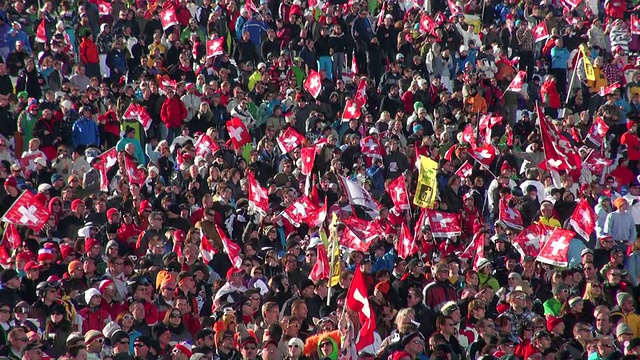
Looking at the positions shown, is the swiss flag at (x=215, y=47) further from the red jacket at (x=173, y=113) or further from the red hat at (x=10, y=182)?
the red hat at (x=10, y=182)

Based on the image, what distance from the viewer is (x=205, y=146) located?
24094 mm

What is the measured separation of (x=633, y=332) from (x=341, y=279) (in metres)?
3.54

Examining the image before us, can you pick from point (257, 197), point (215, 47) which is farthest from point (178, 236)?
point (215, 47)

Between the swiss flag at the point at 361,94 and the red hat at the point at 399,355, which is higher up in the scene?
the red hat at the point at 399,355

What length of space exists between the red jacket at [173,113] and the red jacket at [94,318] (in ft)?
27.4

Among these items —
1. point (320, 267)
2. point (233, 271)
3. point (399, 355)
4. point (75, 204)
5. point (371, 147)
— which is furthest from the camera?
point (371, 147)

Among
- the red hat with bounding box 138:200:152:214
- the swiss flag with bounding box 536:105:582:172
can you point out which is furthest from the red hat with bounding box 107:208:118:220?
the swiss flag with bounding box 536:105:582:172

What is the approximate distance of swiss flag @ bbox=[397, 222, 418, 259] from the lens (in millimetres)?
20875

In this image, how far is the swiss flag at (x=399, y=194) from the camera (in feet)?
73.6

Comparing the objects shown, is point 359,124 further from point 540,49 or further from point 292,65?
point 540,49

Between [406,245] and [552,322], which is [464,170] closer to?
[406,245]

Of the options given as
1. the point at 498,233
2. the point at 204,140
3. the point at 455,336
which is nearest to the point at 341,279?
the point at 455,336

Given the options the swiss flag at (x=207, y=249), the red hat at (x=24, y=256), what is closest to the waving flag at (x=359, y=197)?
the swiss flag at (x=207, y=249)

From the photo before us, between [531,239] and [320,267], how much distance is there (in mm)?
3330
